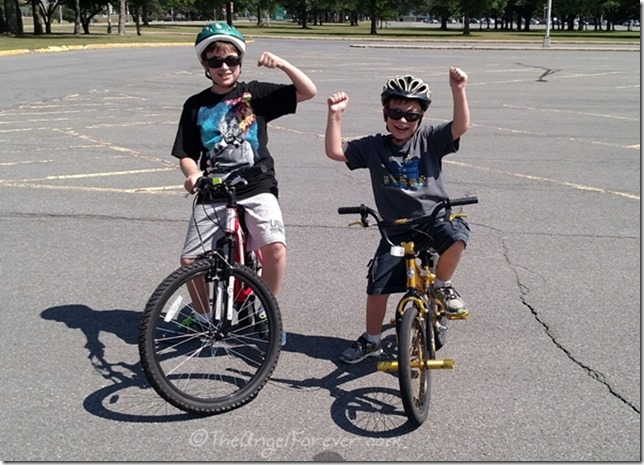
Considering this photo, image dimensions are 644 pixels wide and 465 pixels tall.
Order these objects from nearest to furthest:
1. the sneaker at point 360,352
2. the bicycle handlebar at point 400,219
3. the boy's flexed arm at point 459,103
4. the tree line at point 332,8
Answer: the bicycle handlebar at point 400,219, the boy's flexed arm at point 459,103, the sneaker at point 360,352, the tree line at point 332,8

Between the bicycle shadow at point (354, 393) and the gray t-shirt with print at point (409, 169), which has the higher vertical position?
the gray t-shirt with print at point (409, 169)

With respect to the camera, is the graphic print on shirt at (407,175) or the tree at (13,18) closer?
the graphic print on shirt at (407,175)

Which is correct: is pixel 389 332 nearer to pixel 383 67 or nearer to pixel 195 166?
pixel 195 166

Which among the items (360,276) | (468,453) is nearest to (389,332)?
(360,276)

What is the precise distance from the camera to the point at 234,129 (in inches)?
157

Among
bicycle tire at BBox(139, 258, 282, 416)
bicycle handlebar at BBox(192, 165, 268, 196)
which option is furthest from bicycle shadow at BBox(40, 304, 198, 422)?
bicycle handlebar at BBox(192, 165, 268, 196)

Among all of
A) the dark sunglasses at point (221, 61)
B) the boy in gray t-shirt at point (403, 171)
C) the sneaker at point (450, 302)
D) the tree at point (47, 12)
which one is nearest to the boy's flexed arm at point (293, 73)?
the dark sunglasses at point (221, 61)

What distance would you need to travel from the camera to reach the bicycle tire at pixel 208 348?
Result: 3377 mm

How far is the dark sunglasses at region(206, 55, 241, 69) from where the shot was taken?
385 centimetres

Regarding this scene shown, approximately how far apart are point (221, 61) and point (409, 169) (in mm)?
1203

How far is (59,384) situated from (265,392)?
3.75ft

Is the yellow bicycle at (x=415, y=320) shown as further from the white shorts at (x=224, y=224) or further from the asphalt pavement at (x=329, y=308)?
the white shorts at (x=224, y=224)

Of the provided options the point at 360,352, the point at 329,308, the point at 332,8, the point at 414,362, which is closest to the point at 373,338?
the point at 360,352

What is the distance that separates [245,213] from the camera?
4.04m
